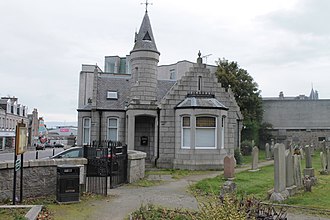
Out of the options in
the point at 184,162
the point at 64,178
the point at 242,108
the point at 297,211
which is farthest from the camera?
the point at 242,108

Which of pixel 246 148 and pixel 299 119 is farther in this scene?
pixel 299 119

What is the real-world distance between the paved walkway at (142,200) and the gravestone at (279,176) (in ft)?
5.42

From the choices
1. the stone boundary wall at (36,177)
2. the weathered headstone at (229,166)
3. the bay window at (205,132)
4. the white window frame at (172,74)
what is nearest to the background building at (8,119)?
the white window frame at (172,74)

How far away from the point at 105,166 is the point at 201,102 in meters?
9.82

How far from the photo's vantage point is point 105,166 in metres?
11.9

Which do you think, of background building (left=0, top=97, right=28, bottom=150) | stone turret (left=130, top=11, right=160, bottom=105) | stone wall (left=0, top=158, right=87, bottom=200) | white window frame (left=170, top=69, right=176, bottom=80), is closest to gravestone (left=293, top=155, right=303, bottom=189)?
stone wall (left=0, top=158, right=87, bottom=200)

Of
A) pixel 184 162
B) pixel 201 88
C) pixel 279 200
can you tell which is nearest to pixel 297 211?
pixel 279 200

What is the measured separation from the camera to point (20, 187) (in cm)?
968

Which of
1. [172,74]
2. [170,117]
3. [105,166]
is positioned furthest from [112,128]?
[172,74]

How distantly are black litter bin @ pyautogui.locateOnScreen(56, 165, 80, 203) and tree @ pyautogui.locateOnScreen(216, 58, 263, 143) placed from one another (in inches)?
1329

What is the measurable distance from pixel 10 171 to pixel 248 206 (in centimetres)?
662

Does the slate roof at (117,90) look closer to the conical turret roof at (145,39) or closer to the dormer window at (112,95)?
the dormer window at (112,95)

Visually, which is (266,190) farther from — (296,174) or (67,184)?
(67,184)

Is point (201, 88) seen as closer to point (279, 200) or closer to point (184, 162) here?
point (184, 162)
